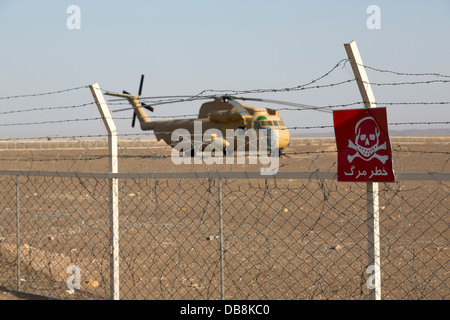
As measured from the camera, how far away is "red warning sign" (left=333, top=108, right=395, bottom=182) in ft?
13.6

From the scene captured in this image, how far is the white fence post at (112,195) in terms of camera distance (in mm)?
5406

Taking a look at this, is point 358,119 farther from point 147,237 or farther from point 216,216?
point 216,216

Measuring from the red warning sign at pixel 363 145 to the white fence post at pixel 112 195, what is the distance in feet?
7.88

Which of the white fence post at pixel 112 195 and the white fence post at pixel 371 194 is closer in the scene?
the white fence post at pixel 371 194

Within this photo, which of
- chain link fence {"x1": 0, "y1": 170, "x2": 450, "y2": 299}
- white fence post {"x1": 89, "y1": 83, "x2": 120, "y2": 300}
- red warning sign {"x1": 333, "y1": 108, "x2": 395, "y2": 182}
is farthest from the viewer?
chain link fence {"x1": 0, "y1": 170, "x2": 450, "y2": 299}

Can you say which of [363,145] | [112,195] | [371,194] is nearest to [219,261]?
[112,195]

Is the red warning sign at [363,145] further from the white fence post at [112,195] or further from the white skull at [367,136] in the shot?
the white fence post at [112,195]

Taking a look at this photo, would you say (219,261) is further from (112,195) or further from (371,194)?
(371,194)

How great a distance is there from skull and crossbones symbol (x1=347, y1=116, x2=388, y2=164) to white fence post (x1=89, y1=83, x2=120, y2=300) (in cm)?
250

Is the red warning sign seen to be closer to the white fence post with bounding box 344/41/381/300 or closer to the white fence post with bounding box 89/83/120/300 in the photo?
the white fence post with bounding box 344/41/381/300

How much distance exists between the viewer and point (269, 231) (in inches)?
410

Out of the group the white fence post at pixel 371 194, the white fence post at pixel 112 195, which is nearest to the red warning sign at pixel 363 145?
the white fence post at pixel 371 194

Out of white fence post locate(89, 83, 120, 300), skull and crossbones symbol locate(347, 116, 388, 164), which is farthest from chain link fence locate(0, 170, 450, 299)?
skull and crossbones symbol locate(347, 116, 388, 164)
